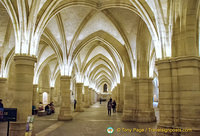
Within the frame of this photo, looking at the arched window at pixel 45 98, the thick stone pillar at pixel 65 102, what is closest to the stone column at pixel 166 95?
the thick stone pillar at pixel 65 102

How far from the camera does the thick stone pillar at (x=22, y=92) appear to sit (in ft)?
24.9

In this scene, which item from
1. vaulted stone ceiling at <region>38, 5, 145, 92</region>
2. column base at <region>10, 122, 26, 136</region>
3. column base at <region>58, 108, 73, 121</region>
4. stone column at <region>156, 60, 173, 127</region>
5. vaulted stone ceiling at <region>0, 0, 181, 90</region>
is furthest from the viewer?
column base at <region>58, 108, 73, 121</region>

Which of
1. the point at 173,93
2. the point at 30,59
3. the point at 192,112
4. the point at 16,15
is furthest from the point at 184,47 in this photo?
the point at 16,15

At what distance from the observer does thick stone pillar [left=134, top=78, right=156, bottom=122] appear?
41.2ft

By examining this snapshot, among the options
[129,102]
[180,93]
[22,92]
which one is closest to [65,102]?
[129,102]

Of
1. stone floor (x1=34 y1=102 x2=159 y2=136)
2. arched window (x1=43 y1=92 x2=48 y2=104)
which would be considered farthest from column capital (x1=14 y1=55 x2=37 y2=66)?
arched window (x1=43 y1=92 x2=48 y2=104)

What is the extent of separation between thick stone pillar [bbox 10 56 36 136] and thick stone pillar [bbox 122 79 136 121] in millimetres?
7660

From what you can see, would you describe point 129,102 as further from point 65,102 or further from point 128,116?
point 65,102

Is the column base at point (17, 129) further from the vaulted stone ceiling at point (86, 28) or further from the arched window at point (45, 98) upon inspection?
the arched window at point (45, 98)

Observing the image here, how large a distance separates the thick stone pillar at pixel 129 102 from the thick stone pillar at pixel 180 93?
5.92 m

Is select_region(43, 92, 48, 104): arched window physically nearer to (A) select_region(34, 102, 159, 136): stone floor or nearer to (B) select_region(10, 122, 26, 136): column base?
(A) select_region(34, 102, 159, 136): stone floor

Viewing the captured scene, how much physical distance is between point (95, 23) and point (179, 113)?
10280mm

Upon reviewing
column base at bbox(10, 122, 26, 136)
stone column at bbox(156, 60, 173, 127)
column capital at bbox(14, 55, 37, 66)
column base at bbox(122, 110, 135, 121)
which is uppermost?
column capital at bbox(14, 55, 37, 66)

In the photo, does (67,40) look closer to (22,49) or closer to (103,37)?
(103,37)
